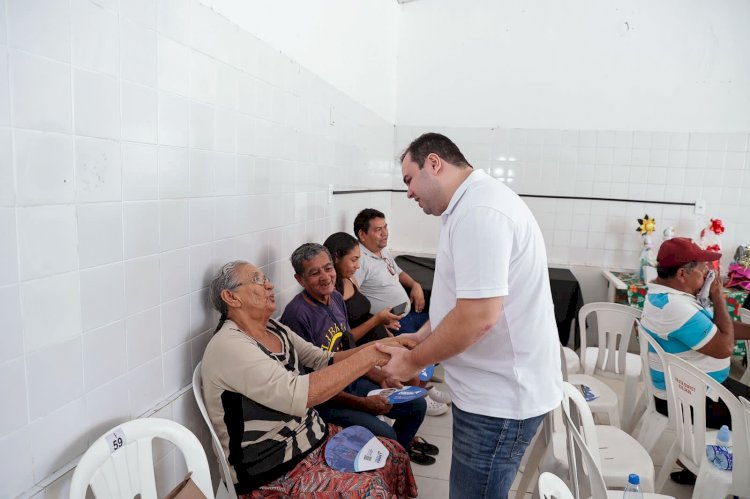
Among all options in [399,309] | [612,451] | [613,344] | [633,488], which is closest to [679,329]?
[612,451]

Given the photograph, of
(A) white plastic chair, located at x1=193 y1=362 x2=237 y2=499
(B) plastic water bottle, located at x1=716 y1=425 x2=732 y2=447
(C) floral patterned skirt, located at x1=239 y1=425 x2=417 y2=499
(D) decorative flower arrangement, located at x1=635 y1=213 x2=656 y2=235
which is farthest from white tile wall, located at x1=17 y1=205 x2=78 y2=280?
(D) decorative flower arrangement, located at x1=635 y1=213 x2=656 y2=235

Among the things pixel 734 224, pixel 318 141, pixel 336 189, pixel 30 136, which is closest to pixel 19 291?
pixel 30 136

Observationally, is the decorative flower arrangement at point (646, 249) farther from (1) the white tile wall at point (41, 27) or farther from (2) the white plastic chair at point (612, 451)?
(1) the white tile wall at point (41, 27)

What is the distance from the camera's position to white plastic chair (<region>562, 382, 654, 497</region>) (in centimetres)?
180

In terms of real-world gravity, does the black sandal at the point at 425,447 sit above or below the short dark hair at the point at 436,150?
below

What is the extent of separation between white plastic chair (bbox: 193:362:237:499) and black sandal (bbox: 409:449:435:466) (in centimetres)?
126

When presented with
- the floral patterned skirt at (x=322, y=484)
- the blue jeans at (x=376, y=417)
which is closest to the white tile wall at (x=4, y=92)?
the floral patterned skirt at (x=322, y=484)

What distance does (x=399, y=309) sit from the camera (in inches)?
135

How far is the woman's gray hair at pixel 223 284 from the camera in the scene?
1809mm

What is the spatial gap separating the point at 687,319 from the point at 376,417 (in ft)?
4.74

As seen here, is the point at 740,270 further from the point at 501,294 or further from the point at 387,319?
the point at 501,294

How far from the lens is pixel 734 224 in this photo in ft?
14.9

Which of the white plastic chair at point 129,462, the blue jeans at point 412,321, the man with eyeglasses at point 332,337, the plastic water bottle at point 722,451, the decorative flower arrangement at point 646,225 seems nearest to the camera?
the white plastic chair at point 129,462

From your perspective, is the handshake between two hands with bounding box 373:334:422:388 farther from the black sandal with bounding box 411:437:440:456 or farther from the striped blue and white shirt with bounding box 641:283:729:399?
the striped blue and white shirt with bounding box 641:283:729:399
